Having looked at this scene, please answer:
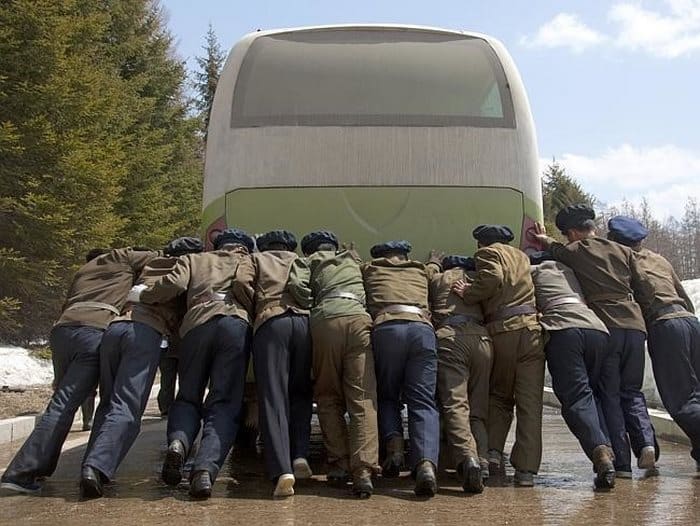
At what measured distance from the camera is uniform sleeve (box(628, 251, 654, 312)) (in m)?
6.27

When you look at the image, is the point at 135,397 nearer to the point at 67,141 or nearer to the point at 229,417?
the point at 229,417

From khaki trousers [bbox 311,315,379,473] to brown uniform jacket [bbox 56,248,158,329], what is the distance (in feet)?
5.05

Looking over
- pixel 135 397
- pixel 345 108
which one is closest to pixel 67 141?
pixel 345 108

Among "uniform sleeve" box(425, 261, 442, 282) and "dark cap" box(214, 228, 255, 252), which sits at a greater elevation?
"dark cap" box(214, 228, 255, 252)

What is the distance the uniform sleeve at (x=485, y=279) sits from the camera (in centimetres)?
577

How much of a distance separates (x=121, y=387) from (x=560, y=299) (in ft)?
10.4

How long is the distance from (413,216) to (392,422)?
6.39ft

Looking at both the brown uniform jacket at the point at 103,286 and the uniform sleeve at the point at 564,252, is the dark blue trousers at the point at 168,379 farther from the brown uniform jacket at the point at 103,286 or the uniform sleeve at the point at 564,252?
the uniform sleeve at the point at 564,252

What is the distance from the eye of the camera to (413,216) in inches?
276

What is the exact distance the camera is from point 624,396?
6145 millimetres

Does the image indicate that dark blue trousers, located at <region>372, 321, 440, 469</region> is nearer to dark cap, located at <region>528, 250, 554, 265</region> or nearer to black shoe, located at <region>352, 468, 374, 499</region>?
black shoe, located at <region>352, 468, 374, 499</region>

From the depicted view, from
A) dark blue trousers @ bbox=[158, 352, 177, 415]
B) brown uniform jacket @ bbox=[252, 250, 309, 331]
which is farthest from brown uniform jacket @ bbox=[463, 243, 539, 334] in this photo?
dark blue trousers @ bbox=[158, 352, 177, 415]

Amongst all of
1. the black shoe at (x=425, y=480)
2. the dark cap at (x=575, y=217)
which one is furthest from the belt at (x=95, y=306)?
the dark cap at (x=575, y=217)

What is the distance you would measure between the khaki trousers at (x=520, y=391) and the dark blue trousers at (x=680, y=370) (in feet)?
3.41
